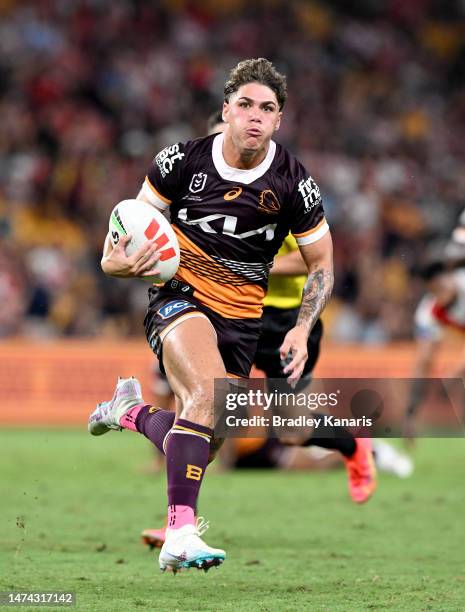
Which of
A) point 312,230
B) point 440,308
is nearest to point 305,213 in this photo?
point 312,230

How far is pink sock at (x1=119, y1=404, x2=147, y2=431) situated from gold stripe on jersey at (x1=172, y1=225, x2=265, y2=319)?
0.74 meters

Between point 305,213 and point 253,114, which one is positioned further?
point 305,213

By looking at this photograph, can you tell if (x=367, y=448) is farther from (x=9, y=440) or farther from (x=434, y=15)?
(x=434, y=15)

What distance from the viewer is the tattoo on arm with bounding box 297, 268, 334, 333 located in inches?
259

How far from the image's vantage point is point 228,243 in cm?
666

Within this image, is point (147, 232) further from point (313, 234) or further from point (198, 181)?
point (313, 234)

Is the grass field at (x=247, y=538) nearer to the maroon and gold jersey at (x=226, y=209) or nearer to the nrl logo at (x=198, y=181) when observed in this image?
the maroon and gold jersey at (x=226, y=209)

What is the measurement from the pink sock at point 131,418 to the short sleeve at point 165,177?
115 cm

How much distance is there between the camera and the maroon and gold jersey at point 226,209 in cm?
659

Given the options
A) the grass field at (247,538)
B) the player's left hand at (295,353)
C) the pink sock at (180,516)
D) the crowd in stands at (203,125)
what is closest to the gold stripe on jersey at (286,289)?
the grass field at (247,538)

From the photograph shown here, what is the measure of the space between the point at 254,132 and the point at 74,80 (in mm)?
14589

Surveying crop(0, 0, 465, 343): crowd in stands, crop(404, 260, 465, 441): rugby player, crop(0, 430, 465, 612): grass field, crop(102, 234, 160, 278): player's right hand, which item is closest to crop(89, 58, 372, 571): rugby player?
crop(102, 234, 160, 278): player's right hand

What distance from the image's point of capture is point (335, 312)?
61.9 feet

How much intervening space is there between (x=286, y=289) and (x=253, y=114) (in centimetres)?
245
